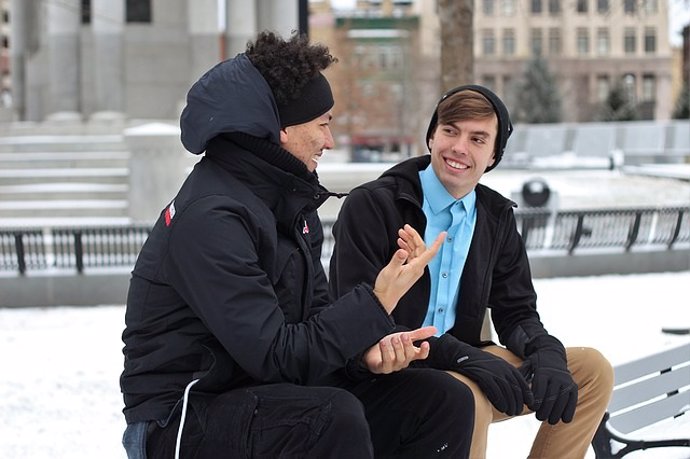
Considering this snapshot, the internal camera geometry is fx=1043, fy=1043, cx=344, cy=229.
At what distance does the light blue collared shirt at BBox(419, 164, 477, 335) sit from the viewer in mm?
3804

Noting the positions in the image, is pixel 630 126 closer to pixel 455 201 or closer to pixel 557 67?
pixel 557 67

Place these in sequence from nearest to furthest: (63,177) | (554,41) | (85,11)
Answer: (63,177)
(85,11)
(554,41)

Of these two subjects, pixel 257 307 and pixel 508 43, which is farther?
pixel 508 43

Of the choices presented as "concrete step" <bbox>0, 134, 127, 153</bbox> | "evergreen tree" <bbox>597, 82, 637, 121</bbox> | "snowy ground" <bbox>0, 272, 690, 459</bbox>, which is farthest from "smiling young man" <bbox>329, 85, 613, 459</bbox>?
"evergreen tree" <bbox>597, 82, 637, 121</bbox>

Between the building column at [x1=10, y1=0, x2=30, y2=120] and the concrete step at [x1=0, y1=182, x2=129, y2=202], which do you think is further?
the building column at [x1=10, y1=0, x2=30, y2=120]

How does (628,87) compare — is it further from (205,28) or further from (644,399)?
(644,399)

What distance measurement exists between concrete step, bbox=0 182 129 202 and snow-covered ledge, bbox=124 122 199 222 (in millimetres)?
1606

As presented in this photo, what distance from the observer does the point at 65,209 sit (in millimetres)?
16234

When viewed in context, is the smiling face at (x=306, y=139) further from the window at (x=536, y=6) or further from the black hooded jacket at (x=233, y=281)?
the window at (x=536, y=6)

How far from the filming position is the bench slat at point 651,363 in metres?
4.37

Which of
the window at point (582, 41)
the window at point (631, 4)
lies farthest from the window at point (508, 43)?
the window at point (631, 4)

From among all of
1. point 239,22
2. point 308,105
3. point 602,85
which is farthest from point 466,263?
point 602,85

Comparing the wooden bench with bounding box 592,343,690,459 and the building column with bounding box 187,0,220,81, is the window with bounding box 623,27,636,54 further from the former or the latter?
the wooden bench with bounding box 592,343,690,459

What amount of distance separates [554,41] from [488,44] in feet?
20.3
